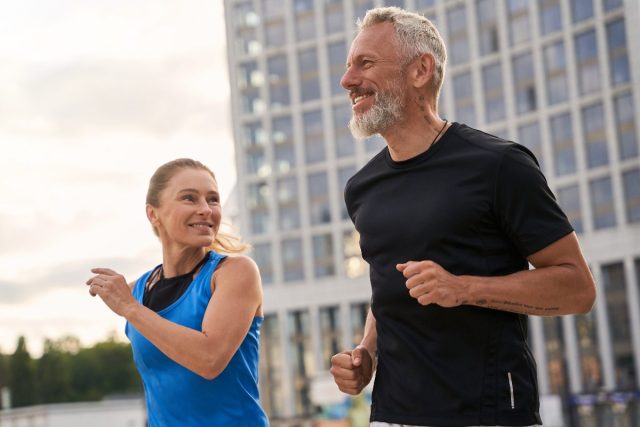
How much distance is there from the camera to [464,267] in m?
3.15

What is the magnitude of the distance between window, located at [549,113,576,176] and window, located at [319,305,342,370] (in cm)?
1884

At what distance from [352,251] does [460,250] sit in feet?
220

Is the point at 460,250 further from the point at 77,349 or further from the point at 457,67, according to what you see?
the point at 77,349

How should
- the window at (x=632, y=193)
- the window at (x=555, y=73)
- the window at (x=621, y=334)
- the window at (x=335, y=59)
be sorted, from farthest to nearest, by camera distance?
the window at (x=335, y=59) < the window at (x=555, y=73) < the window at (x=621, y=334) < the window at (x=632, y=193)

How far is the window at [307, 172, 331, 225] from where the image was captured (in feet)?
234

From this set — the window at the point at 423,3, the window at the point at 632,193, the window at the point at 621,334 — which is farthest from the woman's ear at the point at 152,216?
the window at the point at 423,3

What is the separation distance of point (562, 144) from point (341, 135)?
54.6 feet

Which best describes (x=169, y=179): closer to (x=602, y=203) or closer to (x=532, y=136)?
(x=602, y=203)

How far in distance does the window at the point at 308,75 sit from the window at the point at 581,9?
1978 centimetres

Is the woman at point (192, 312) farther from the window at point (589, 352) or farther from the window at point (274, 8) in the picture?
the window at point (274, 8)

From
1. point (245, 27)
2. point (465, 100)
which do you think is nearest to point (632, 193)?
point (465, 100)

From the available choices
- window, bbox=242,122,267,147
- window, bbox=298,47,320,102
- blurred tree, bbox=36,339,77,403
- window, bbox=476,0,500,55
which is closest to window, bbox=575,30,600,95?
window, bbox=476,0,500,55

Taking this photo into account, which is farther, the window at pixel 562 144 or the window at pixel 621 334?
the window at pixel 562 144

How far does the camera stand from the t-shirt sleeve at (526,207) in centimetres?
307
